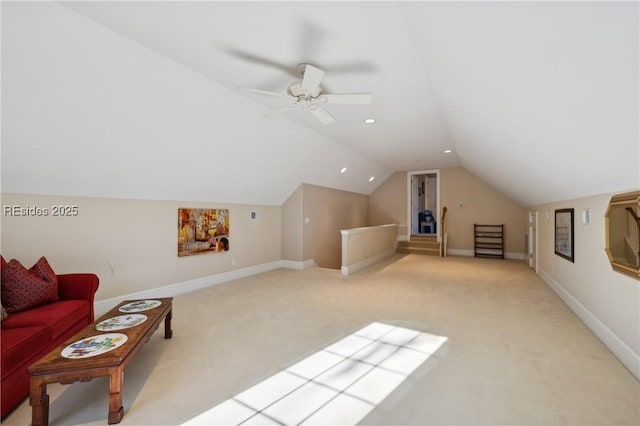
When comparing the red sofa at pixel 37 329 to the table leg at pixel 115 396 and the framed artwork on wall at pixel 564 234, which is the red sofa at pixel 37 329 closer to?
the table leg at pixel 115 396

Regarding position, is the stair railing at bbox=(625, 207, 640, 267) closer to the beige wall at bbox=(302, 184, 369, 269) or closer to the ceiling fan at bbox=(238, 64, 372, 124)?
the ceiling fan at bbox=(238, 64, 372, 124)

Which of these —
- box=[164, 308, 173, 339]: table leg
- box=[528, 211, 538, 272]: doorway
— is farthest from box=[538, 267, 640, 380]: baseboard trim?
box=[164, 308, 173, 339]: table leg

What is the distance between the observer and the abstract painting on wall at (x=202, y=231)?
4918 mm

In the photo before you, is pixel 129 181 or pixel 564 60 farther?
pixel 129 181

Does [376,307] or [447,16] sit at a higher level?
[447,16]

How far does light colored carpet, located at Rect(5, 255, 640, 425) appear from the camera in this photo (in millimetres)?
1936

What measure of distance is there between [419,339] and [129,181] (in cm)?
433

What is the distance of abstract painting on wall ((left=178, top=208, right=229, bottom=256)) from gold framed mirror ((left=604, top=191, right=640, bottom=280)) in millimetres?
5640

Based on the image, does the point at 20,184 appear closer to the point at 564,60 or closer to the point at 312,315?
the point at 312,315

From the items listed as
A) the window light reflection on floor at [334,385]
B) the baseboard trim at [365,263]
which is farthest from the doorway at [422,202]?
the window light reflection on floor at [334,385]

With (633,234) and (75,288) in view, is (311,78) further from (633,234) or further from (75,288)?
(75,288)

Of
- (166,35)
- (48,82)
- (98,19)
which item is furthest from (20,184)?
(166,35)

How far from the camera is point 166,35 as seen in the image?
8.19 feet

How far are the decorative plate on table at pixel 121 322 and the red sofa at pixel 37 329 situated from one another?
398 mm
